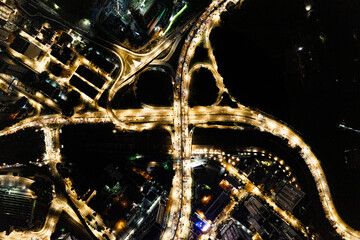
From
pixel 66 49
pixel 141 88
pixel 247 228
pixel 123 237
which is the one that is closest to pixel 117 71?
Answer: pixel 141 88

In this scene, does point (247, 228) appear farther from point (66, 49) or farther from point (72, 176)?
point (66, 49)

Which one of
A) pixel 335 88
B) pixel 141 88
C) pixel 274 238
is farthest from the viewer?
pixel 141 88

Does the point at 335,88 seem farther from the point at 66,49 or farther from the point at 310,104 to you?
the point at 66,49

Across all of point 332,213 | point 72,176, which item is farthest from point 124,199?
point 332,213

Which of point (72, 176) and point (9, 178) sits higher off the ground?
point (72, 176)

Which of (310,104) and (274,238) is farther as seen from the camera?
(310,104)

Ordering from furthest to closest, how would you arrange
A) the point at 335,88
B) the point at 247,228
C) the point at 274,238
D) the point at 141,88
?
the point at 141,88 < the point at 335,88 < the point at 247,228 < the point at 274,238

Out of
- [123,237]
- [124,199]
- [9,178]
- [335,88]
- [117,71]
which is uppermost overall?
[335,88]
